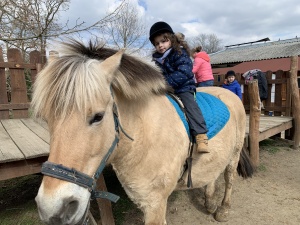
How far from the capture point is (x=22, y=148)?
2562 millimetres

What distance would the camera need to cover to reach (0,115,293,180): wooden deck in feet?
7.57

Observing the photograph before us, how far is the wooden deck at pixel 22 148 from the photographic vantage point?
231cm

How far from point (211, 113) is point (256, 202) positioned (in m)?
2.03

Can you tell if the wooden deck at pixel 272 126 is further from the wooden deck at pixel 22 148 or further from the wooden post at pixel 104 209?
the wooden deck at pixel 22 148

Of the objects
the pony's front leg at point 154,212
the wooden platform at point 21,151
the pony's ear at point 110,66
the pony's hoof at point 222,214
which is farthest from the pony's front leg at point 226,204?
the pony's ear at point 110,66

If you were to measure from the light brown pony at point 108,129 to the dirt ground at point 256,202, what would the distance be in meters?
1.18

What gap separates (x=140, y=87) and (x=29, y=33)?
5.10 m

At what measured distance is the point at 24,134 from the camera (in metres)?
3.27

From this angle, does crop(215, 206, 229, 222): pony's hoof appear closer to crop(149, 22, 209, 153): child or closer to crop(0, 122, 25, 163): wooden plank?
crop(149, 22, 209, 153): child

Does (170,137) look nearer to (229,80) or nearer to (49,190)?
(49,190)

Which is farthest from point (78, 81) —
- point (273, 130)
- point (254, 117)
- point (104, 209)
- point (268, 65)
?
point (268, 65)

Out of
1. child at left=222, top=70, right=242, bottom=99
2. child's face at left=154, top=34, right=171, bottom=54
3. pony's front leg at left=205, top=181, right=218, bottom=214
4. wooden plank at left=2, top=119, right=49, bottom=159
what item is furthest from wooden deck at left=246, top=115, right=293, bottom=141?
wooden plank at left=2, top=119, right=49, bottom=159

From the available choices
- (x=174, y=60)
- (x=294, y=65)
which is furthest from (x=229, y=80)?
(x=174, y=60)

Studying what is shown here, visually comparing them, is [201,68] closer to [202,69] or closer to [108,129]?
[202,69]
